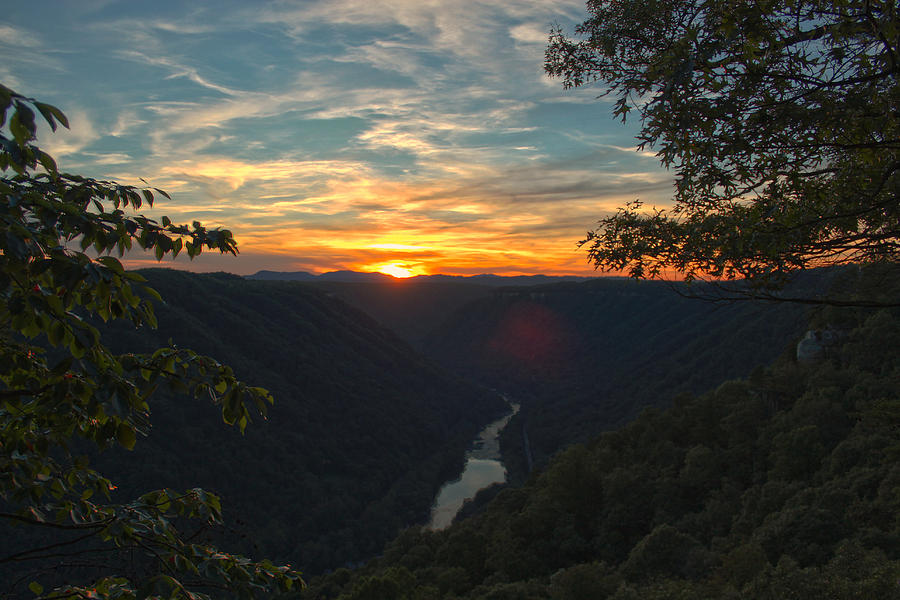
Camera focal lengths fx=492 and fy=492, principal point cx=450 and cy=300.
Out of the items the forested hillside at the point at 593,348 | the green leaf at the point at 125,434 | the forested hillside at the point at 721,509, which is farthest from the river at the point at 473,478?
the green leaf at the point at 125,434

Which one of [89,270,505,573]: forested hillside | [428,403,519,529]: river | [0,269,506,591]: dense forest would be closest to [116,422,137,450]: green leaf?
[89,270,505,573]: forested hillside

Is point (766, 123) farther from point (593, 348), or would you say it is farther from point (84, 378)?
point (593, 348)

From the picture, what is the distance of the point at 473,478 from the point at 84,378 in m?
89.7

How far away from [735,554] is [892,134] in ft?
50.0

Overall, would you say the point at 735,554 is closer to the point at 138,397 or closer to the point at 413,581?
the point at 413,581

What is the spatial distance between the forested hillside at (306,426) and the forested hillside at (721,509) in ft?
71.8

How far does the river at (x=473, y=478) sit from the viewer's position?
73.4 metres

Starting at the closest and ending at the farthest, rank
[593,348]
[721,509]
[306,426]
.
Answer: [721,509] → [306,426] → [593,348]

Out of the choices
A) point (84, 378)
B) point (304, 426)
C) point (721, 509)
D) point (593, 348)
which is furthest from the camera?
point (593, 348)

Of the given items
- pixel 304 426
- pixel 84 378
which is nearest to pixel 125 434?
pixel 84 378

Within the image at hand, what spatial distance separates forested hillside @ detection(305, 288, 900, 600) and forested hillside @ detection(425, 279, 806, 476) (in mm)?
13330

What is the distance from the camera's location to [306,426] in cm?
8394

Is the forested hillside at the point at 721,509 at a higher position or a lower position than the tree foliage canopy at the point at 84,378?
lower

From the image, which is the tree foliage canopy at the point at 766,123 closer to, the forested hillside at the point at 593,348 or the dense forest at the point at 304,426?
the forested hillside at the point at 593,348
